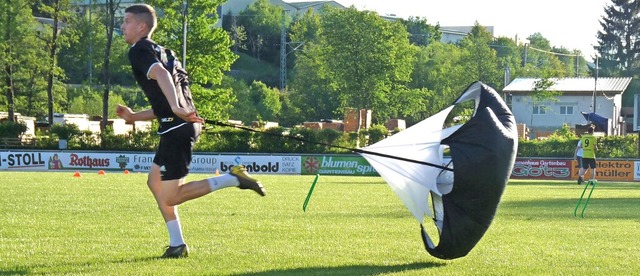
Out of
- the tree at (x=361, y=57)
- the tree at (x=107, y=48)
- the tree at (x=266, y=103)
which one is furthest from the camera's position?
the tree at (x=266, y=103)

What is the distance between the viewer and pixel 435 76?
106000 mm

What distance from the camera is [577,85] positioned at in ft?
333

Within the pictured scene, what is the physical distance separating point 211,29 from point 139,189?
3408 centimetres

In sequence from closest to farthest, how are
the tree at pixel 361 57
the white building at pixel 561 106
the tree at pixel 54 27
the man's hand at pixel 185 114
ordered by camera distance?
the man's hand at pixel 185 114 → the tree at pixel 54 27 → the tree at pixel 361 57 → the white building at pixel 561 106

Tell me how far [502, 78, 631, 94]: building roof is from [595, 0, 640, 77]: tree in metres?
13.3

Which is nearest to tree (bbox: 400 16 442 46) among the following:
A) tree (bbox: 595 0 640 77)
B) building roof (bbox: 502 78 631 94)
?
tree (bbox: 595 0 640 77)

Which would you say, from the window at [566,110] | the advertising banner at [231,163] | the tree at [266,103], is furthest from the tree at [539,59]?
the advertising banner at [231,163]

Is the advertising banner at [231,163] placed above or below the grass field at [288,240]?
below

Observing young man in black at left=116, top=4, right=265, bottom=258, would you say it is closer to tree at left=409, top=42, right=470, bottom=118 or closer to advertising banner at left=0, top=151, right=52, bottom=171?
advertising banner at left=0, top=151, right=52, bottom=171

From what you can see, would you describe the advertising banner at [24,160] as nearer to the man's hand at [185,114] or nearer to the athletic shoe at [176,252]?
the athletic shoe at [176,252]

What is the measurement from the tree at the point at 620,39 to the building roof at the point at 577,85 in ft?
43.6

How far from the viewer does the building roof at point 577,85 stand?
322 feet

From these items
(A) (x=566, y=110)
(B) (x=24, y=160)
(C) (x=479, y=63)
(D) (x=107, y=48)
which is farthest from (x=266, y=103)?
(B) (x=24, y=160)

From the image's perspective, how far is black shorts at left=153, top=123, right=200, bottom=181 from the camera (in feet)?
29.3
